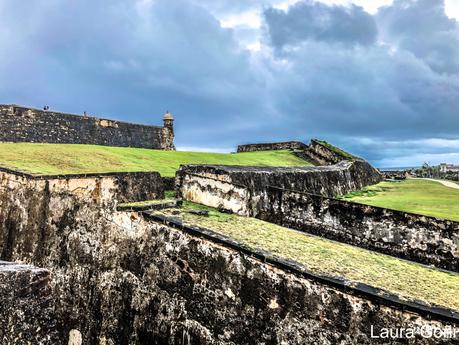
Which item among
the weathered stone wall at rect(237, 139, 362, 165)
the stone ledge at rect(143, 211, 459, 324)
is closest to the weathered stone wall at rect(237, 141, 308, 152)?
the weathered stone wall at rect(237, 139, 362, 165)

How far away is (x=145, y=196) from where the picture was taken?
317 inches

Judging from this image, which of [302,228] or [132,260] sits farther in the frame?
[302,228]

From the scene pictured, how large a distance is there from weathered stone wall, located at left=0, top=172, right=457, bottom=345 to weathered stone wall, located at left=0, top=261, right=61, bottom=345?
29 centimetres

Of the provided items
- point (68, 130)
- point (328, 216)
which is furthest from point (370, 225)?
point (68, 130)

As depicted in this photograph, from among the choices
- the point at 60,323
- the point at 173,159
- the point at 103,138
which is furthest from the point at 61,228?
the point at 103,138

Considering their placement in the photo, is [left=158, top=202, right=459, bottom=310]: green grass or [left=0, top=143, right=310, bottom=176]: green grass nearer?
[left=158, top=202, right=459, bottom=310]: green grass

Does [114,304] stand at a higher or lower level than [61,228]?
lower

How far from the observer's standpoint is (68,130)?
16.4 metres

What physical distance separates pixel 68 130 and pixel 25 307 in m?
13.6

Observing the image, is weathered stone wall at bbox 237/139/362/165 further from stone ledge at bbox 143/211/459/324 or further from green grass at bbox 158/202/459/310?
stone ledge at bbox 143/211/459/324

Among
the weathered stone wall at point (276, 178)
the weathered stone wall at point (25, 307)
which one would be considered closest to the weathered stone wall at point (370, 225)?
the weathered stone wall at point (276, 178)

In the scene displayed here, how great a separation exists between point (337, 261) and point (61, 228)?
4.79 meters

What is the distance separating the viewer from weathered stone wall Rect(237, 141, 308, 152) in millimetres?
20688

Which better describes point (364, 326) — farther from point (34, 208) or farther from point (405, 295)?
point (34, 208)
